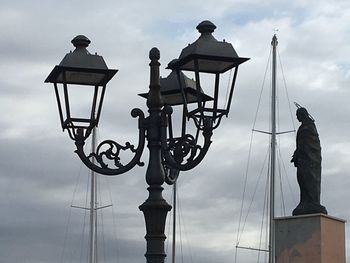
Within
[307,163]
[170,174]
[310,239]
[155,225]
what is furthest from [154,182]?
[307,163]

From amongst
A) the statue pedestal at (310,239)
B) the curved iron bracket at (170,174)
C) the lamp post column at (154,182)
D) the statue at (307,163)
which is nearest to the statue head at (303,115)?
the statue at (307,163)

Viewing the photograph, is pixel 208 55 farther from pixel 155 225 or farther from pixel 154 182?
pixel 155 225

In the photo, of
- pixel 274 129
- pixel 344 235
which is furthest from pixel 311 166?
pixel 274 129

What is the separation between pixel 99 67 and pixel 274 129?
71.8 ft

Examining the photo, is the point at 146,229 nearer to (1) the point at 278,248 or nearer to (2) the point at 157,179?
(2) the point at 157,179

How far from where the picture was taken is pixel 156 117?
9125 millimetres

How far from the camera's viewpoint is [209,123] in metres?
9.05

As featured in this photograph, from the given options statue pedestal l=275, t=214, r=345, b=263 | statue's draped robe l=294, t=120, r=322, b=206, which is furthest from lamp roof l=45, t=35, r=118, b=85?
statue's draped robe l=294, t=120, r=322, b=206

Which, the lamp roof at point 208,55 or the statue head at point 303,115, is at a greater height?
the statue head at point 303,115

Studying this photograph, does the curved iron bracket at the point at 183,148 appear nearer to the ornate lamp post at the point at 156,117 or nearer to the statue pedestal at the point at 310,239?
the ornate lamp post at the point at 156,117

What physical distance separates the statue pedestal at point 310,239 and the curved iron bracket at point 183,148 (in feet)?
24.7

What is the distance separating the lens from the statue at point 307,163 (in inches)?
679

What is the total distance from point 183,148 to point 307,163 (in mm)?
8947

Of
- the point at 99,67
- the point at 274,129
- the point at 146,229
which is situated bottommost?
the point at 146,229
